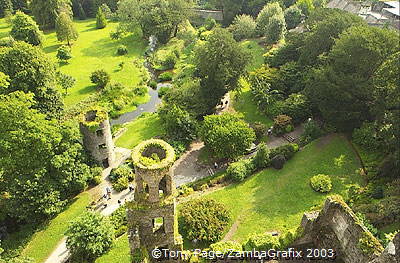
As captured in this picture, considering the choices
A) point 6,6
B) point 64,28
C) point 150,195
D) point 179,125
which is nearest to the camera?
point 150,195

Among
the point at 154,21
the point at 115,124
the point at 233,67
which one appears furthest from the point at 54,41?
the point at 233,67

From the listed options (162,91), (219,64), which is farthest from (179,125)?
(162,91)

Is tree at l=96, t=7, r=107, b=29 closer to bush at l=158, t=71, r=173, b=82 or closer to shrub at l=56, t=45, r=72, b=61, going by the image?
shrub at l=56, t=45, r=72, b=61

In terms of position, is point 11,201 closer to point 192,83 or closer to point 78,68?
point 192,83

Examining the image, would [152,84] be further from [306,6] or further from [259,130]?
[306,6]

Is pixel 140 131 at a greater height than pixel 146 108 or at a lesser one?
lesser

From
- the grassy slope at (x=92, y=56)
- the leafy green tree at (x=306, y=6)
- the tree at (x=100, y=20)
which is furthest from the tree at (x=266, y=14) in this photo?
the tree at (x=100, y=20)

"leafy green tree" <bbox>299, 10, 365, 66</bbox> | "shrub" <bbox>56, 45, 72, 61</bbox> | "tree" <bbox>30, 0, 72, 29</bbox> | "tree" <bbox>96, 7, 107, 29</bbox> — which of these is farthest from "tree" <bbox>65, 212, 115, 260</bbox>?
"tree" <bbox>96, 7, 107, 29</bbox>
